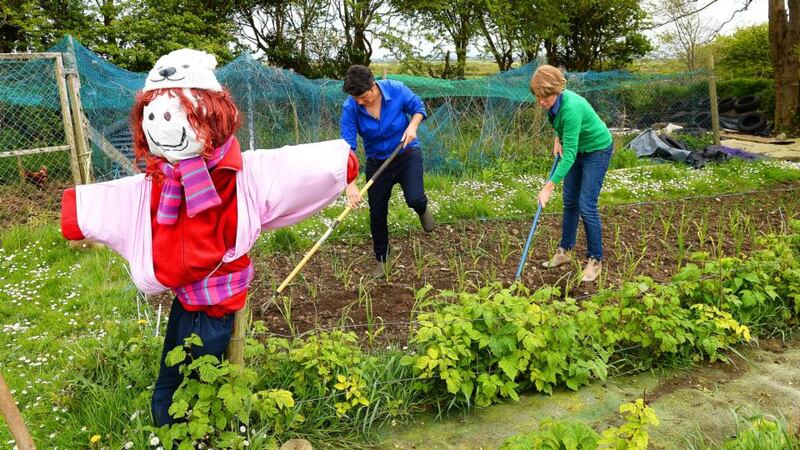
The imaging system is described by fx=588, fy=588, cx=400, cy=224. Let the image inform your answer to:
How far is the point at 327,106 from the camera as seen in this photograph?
7.73m

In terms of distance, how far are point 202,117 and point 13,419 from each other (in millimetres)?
1063

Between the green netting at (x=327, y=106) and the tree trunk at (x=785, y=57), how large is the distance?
4.10m

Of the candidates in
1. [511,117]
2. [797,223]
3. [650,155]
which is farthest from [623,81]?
[797,223]

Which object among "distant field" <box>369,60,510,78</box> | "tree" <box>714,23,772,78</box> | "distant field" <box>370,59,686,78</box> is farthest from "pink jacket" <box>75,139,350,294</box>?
"tree" <box>714,23,772,78</box>

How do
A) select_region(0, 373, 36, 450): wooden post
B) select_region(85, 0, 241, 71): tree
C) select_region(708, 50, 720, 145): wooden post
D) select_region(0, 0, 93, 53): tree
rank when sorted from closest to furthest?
1. select_region(0, 373, 36, 450): wooden post
2. select_region(708, 50, 720, 145): wooden post
3. select_region(0, 0, 93, 53): tree
4. select_region(85, 0, 241, 71): tree

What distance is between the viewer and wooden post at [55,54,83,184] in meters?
Result: 5.93

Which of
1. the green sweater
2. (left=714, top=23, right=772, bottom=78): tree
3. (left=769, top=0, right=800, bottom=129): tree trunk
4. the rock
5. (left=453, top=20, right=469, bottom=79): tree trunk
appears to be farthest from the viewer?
(left=714, top=23, right=772, bottom=78): tree

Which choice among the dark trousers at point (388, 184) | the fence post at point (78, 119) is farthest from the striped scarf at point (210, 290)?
the fence post at point (78, 119)

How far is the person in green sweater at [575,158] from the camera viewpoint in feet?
12.5

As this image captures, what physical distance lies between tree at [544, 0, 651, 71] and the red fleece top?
15.6 metres

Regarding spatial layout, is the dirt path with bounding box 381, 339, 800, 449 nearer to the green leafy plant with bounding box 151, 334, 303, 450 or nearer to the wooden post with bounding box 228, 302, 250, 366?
the green leafy plant with bounding box 151, 334, 303, 450

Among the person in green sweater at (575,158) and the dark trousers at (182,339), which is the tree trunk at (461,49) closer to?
the person in green sweater at (575,158)

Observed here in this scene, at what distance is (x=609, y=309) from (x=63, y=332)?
3.21m

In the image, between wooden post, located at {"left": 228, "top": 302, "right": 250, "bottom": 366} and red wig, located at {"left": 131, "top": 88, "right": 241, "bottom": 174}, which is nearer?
red wig, located at {"left": 131, "top": 88, "right": 241, "bottom": 174}
